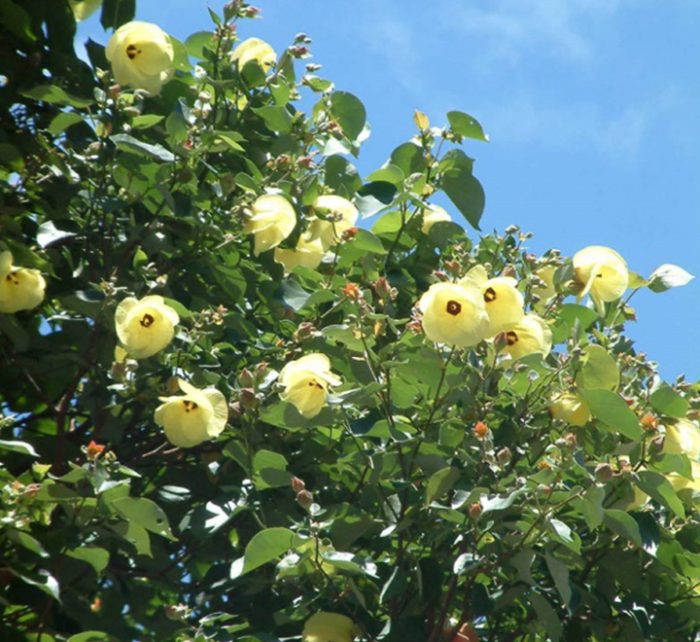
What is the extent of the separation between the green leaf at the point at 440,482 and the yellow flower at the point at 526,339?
0.30 m

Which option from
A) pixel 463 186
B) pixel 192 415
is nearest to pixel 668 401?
pixel 463 186

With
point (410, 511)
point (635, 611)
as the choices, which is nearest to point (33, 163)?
point (410, 511)

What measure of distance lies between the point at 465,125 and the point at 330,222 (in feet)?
1.22

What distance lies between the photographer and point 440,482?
93.7 inches

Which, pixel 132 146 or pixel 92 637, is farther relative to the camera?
pixel 132 146

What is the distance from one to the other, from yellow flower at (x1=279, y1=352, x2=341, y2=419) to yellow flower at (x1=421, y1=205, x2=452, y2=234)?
729mm

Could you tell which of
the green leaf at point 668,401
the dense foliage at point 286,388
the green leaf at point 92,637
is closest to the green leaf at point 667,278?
the dense foliage at point 286,388

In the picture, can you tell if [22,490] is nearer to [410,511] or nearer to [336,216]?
→ [410,511]

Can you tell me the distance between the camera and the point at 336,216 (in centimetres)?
288

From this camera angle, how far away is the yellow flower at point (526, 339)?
8.36 ft

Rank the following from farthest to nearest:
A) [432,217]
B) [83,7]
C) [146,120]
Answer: [83,7] < [432,217] < [146,120]

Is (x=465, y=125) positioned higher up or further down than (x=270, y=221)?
higher up

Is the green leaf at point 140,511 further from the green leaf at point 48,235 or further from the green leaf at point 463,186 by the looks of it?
the green leaf at point 463,186

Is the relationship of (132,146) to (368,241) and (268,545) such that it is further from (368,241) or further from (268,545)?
(268,545)
